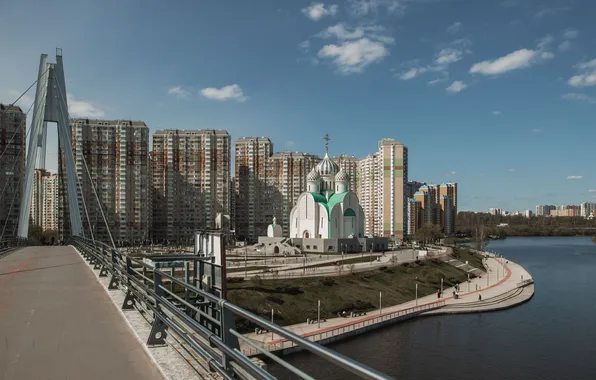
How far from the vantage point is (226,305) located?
367cm

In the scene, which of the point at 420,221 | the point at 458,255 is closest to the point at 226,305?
the point at 458,255

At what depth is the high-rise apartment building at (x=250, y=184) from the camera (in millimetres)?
87750

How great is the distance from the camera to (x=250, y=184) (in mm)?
88188

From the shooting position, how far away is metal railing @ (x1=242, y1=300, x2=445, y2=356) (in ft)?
85.5

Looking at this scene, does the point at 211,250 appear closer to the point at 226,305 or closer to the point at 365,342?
the point at 226,305

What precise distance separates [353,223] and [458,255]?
1885cm

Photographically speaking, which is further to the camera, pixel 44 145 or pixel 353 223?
pixel 353 223

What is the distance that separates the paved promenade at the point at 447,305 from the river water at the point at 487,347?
96cm

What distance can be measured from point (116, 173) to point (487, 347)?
5904cm

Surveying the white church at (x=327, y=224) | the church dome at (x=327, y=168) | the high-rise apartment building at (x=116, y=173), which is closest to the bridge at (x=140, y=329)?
the white church at (x=327, y=224)

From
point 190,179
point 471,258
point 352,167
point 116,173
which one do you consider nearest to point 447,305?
point 471,258

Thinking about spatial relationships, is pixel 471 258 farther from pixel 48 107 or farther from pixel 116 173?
pixel 48 107

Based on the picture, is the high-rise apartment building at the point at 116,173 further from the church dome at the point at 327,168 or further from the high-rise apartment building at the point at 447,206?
the high-rise apartment building at the point at 447,206

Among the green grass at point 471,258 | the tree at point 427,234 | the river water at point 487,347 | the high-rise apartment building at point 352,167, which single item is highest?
the high-rise apartment building at point 352,167
